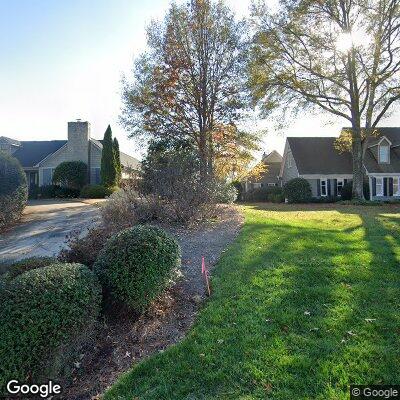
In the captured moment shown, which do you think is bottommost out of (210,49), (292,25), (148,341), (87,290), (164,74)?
(148,341)

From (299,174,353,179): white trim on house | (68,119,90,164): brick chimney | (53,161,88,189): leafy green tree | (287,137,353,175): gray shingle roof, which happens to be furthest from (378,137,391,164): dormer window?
(53,161,88,189): leafy green tree

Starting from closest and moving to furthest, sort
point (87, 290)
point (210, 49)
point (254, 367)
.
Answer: point (254, 367)
point (87, 290)
point (210, 49)

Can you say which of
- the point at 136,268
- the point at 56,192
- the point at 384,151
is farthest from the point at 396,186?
the point at 136,268

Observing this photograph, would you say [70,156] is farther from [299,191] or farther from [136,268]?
[136,268]

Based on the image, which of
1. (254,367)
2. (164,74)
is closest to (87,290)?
(254,367)

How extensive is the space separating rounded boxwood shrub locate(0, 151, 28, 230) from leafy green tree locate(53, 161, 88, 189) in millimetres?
16217

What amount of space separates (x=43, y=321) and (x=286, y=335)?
8.35ft

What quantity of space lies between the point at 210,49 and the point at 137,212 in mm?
15604

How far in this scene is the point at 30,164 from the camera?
1214 inches

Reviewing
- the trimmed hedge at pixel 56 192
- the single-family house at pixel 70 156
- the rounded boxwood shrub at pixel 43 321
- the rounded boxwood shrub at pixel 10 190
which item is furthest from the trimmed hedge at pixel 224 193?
the trimmed hedge at pixel 56 192

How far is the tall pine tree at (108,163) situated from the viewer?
25.9 meters

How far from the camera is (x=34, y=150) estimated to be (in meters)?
32.7

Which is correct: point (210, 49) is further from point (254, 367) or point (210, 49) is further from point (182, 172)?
point (254, 367)

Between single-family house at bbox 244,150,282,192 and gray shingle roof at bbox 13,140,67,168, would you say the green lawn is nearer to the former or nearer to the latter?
gray shingle roof at bbox 13,140,67,168
